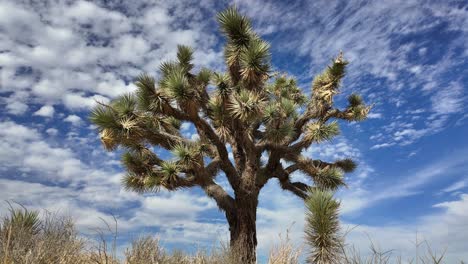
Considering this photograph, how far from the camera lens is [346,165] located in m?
15.8

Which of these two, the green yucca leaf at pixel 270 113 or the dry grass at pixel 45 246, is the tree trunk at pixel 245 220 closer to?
the green yucca leaf at pixel 270 113

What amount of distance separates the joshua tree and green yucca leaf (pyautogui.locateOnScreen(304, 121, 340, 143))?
0.03m

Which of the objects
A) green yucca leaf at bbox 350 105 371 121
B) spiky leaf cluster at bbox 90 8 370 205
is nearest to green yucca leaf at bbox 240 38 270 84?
spiky leaf cluster at bbox 90 8 370 205

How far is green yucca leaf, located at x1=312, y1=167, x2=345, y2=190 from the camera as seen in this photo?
46.9 ft

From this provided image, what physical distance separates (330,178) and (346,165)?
171cm

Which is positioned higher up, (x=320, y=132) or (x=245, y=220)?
(x=320, y=132)

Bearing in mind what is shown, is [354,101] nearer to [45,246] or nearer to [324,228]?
[324,228]

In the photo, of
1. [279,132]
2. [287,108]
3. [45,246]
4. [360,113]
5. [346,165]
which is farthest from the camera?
[346,165]

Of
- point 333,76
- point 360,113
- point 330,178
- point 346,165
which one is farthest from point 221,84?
point 346,165

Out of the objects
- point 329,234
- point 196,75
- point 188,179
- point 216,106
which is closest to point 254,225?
point 188,179

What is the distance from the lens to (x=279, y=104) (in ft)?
45.9

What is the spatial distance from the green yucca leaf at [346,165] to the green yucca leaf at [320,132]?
1.80 metres

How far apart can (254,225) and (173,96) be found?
445 cm

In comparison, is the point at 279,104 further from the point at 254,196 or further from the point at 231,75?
the point at 254,196
